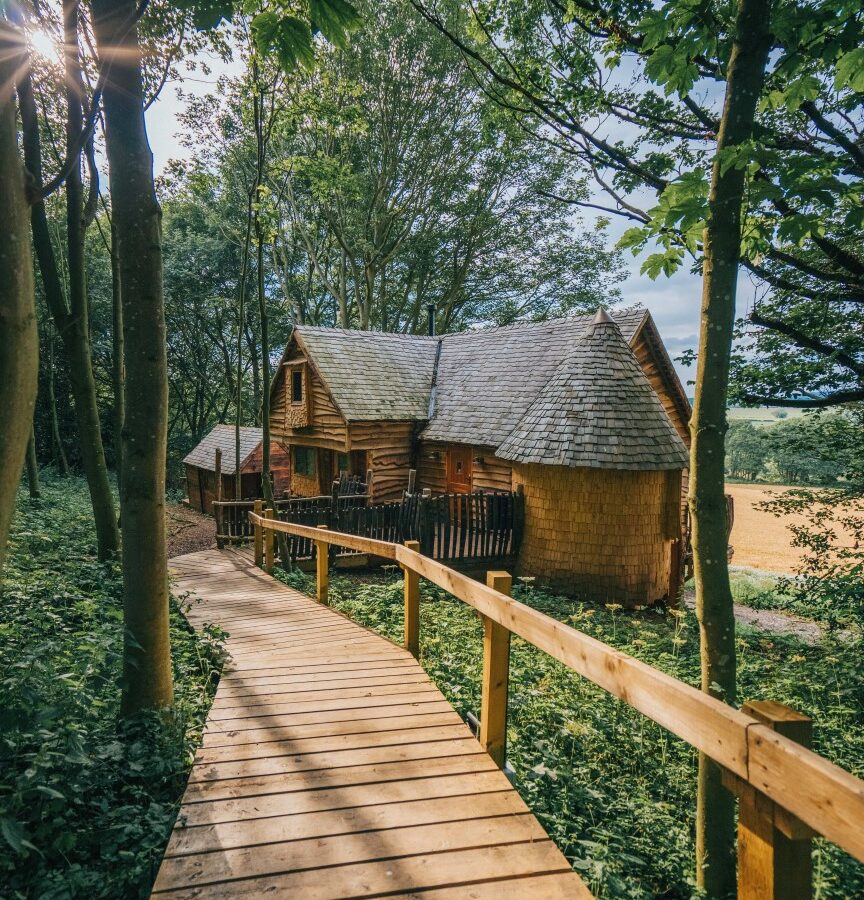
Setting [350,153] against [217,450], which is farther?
[350,153]

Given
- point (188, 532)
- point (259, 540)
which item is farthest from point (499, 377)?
point (188, 532)

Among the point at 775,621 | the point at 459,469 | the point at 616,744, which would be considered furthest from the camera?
the point at 459,469

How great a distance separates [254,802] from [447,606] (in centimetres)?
597

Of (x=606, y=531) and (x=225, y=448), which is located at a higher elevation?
(x=225, y=448)

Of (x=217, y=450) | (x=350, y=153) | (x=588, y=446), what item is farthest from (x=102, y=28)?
(x=350, y=153)

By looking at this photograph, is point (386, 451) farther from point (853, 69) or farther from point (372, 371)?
point (853, 69)

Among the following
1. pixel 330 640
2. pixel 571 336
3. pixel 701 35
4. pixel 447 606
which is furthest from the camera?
pixel 571 336

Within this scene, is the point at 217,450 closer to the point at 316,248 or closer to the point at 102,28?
the point at 316,248

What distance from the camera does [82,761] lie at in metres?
2.56

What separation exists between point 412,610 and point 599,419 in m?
8.15

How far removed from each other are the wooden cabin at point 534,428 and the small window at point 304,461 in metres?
0.09

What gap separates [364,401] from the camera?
637 inches

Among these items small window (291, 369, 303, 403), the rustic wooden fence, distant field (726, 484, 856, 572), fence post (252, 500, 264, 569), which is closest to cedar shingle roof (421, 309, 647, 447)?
the rustic wooden fence

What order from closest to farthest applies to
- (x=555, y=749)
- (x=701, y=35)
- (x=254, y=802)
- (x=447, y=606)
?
1. (x=254, y=802)
2. (x=701, y=35)
3. (x=555, y=749)
4. (x=447, y=606)
